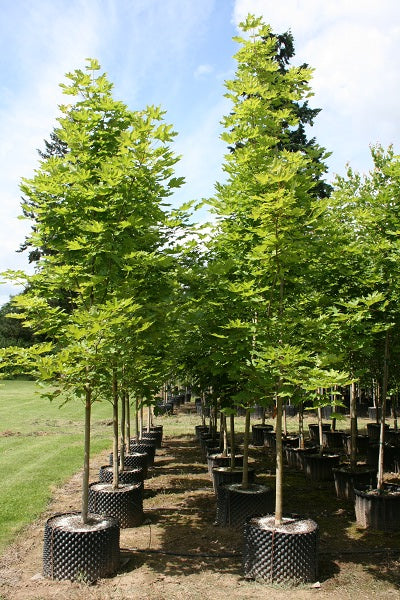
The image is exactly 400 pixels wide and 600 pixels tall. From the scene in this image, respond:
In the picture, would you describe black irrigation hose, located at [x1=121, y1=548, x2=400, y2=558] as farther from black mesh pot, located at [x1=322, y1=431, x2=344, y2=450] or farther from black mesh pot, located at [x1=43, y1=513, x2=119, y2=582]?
black mesh pot, located at [x1=322, y1=431, x2=344, y2=450]

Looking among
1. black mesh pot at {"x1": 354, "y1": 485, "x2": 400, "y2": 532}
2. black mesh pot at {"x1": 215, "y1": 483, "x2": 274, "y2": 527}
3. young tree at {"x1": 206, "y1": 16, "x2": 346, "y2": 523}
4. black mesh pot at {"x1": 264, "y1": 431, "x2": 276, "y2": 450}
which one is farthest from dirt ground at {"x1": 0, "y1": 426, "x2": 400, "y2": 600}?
black mesh pot at {"x1": 264, "y1": 431, "x2": 276, "y2": 450}

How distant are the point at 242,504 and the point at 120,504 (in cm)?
174

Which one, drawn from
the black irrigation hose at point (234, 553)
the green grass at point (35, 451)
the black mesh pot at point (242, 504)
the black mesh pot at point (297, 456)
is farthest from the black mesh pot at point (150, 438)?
the black irrigation hose at point (234, 553)

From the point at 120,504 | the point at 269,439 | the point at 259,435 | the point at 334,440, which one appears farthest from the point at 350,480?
the point at 259,435

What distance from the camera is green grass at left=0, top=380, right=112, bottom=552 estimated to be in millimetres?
8141

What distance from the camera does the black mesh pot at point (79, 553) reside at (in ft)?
17.4

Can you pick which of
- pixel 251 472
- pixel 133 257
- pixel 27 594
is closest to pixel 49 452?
pixel 251 472

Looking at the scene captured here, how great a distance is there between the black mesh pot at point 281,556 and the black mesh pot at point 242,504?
153 cm

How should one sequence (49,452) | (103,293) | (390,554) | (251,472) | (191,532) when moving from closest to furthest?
(103,293)
(390,554)
(191,532)
(251,472)
(49,452)

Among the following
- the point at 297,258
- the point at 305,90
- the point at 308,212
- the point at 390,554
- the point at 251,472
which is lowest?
the point at 390,554

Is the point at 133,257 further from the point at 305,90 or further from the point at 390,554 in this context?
the point at 390,554

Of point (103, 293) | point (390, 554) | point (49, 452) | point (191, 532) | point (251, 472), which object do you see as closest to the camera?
point (103, 293)

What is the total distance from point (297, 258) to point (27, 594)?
4450mm

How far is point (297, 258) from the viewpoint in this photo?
559cm
